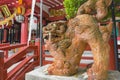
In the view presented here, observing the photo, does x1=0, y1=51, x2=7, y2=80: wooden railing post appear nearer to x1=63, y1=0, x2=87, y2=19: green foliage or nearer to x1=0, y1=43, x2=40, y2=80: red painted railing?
x1=0, y1=43, x2=40, y2=80: red painted railing

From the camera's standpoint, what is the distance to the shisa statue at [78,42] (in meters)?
1.13

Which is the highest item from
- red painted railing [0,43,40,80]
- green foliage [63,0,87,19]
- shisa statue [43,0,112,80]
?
green foliage [63,0,87,19]

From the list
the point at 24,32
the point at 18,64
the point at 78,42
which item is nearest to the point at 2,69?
the point at 18,64

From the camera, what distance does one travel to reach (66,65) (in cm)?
126

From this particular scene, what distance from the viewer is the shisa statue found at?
1.13 metres

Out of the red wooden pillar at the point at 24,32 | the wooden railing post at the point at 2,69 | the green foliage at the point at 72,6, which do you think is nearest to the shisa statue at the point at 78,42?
the green foliage at the point at 72,6

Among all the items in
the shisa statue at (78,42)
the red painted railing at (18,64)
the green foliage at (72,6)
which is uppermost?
the green foliage at (72,6)

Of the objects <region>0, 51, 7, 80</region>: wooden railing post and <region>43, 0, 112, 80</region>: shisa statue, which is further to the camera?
<region>0, 51, 7, 80</region>: wooden railing post

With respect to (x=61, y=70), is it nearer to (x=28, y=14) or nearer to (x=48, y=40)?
(x=48, y=40)

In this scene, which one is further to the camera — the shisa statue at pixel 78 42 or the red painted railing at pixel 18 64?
the red painted railing at pixel 18 64

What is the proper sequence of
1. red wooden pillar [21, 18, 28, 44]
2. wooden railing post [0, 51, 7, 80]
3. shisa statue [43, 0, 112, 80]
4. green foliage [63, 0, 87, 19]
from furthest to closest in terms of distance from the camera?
red wooden pillar [21, 18, 28, 44]
wooden railing post [0, 51, 7, 80]
green foliage [63, 0, 87, 19]
shisa statue [43, 0, 112, 80]

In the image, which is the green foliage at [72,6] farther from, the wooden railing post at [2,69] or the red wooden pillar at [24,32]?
the red wooden pillar at [24,32]

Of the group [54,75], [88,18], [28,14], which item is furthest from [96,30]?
[28,14]

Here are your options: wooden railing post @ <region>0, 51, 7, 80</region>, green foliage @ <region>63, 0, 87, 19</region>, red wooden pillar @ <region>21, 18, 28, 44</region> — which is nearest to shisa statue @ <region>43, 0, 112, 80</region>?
green foliage @ <region>63, 0, 87, 19</region>
